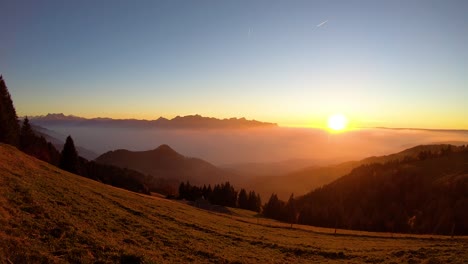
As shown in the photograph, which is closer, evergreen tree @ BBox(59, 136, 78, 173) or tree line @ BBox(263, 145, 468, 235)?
evergreen tree @ BBox(59, 136, 78, 173)

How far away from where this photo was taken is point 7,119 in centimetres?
7525

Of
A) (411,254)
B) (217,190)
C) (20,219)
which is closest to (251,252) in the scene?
(411,254)

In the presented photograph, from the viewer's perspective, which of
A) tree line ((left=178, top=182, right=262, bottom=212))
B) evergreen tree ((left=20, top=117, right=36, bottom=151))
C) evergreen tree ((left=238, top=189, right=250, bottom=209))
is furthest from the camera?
evergreen tree ((left=238, top=189, right=250, bottom=209))

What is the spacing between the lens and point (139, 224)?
27938 millimetres

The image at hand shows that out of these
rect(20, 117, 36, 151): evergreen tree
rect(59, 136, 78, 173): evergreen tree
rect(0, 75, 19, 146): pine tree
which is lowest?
rect(59, 136, 78, 173): evergreen tree

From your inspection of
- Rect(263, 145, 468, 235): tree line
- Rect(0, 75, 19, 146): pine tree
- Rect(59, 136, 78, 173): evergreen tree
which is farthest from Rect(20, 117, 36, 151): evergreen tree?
Rect(263, 145, 468, 235): tree line

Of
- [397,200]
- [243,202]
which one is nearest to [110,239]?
[243,202]

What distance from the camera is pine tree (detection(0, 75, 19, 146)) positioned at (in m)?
72.1

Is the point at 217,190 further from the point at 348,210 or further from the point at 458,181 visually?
the point at 458,181

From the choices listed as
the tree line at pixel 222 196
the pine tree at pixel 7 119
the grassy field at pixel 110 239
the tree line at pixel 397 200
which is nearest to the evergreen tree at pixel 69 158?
the pine tree at pixel 7 119

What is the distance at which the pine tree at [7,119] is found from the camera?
237 feet

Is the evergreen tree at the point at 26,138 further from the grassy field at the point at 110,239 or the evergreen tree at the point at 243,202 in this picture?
the evergreen tree at the point at 243,202

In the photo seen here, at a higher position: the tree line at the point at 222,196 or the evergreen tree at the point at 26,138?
the evergreen tree at the point at 26,138

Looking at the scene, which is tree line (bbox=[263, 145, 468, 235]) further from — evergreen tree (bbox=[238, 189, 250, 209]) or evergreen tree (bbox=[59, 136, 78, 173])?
evergreen tree (bbox=[59, 136, 78, 173])
